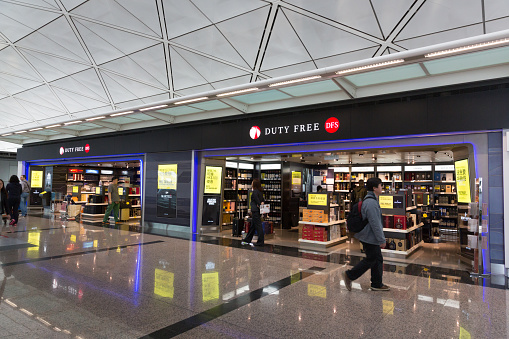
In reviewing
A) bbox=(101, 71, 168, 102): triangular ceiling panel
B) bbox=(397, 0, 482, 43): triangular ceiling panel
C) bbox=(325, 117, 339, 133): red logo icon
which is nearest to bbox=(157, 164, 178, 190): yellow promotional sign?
bbox=(101, 71, 168, 102): triangular ceiling panel

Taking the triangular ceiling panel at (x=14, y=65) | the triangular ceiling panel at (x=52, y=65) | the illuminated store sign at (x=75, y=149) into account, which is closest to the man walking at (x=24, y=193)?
the illuminated store sign at (x=75, y=149)

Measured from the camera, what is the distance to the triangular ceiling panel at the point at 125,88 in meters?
8.88

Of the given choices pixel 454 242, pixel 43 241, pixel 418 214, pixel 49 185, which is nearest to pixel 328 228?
pixel 418 214

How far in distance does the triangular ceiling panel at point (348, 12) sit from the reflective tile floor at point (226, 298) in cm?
422

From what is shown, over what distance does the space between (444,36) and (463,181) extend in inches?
123

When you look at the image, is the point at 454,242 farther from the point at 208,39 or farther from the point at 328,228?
the point at 208,39

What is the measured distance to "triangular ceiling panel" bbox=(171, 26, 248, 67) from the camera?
660 cm

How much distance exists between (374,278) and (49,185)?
1772 cm

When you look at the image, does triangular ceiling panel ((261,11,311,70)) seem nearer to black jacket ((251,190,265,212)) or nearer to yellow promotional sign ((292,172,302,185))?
black jacket ((251,190,265,212))

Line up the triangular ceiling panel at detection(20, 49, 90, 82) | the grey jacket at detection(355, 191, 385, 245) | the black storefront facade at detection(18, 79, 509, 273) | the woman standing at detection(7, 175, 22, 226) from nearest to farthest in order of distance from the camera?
the grey jacket at detection(355, 191, 385, 245) → the black storefront facade at detection(18, 79, 509, 273) → the triangular ceiling panel at detection(20, 49, 90, 82) → the woman standing at detection(7, 175, 22, 226)

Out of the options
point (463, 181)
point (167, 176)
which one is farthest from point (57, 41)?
point (463, 181)

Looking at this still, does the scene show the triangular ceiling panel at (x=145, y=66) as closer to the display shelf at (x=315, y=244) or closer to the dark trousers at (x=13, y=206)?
the dark trousers at (x=13, y=206)

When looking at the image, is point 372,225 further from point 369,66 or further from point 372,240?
point 369,66

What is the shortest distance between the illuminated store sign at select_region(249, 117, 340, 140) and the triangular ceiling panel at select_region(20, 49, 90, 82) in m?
4.87
